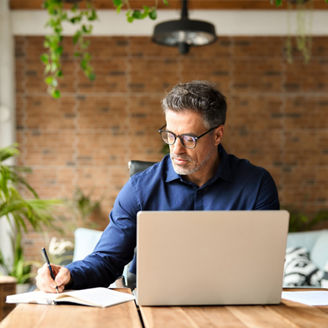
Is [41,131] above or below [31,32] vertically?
below

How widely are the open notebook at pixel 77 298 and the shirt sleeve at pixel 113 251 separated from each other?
4.4 inches

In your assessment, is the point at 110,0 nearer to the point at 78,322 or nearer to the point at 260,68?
the point at 260,68

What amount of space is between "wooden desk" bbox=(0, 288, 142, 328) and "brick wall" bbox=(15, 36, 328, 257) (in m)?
3.53

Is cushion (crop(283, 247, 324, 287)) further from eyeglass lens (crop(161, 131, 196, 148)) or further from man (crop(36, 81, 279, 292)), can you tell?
eyeglass lens (crop(161, 131, 196, 148))

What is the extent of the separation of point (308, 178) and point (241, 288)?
12.8ft

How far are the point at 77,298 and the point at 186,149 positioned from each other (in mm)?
725

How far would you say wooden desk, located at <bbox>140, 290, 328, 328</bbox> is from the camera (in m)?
1.19

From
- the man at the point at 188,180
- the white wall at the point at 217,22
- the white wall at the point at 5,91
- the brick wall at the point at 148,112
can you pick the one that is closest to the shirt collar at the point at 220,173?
the man at the point at 188,180

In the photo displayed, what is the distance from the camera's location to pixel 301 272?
3221mm

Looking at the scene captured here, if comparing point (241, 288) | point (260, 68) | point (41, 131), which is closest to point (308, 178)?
point (260, 68)

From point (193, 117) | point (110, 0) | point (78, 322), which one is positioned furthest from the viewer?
point (110, 0)

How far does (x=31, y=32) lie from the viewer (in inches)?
193

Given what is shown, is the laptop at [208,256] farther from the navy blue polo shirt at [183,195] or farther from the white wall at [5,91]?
the white wall at [5,91]

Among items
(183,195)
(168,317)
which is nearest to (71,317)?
(168,317)
